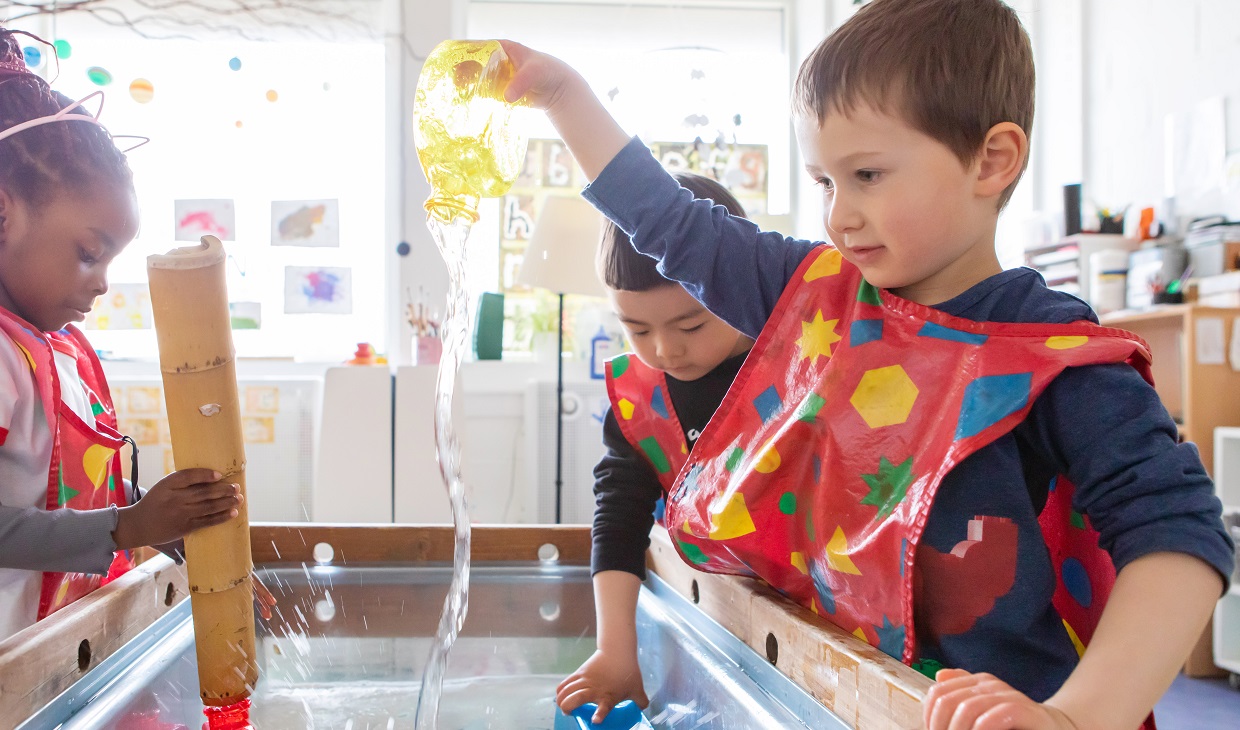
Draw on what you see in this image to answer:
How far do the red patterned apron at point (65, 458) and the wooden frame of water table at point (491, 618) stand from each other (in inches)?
3.2

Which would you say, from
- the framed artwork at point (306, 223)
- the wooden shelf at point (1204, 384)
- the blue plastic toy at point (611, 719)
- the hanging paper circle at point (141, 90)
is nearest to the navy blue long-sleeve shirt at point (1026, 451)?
the blue plastic toy at point (611, 719)

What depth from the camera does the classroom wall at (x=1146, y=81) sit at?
2.19m

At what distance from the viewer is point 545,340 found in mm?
3125

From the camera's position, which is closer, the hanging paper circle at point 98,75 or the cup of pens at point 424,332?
the cup of pens at point 424,332

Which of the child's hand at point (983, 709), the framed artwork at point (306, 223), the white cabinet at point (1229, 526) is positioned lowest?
the white cabinet at point (1229, 526)

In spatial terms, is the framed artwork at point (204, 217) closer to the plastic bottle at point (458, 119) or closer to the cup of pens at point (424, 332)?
the cup of pens at point (424, 332)

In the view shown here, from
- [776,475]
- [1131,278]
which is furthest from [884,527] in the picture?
→ [1131,278]

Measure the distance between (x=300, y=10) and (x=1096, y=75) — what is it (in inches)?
97.5

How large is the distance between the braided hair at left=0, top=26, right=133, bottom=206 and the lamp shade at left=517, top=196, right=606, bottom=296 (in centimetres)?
162

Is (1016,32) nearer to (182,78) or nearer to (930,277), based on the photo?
(930,277)

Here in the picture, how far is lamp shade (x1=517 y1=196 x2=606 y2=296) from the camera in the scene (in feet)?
7.76

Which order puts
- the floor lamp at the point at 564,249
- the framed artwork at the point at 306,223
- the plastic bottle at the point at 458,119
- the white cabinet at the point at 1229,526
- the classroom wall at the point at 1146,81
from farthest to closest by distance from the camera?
the framed artwork at the point at 306,223 → the floor lamp at the point at 564,249 → the classroom wall at the point at 1146,81 → the white cabinet at the point at 1229,526 → the plastic bottle at the point at 458,119

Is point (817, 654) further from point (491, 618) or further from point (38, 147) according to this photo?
point (38, 147)

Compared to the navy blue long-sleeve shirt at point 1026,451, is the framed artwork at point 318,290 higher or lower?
higher
